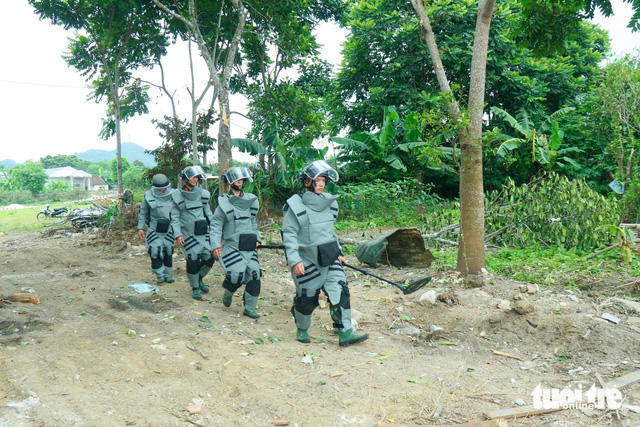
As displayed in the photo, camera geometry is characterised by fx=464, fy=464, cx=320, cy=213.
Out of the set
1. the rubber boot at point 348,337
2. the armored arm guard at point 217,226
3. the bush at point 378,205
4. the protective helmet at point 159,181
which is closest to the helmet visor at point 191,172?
the protective helmet at point 159,181

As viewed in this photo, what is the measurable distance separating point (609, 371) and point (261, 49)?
16.0m

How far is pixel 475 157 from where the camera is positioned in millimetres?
6508

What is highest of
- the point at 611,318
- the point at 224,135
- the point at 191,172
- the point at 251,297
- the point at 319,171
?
the point at 224,135

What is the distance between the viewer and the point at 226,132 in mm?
10781

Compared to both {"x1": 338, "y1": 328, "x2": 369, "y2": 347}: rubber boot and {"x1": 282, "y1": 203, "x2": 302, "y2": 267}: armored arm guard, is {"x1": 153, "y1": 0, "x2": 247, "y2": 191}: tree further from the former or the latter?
{"x1": 338, "y1": 328, "x2": 369, "y2": 347}: rubber boot

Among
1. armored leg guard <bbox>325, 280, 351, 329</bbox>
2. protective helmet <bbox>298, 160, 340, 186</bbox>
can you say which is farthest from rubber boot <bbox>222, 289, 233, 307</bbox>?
protective helmet <bbox>298, 160, 340, 186</bbox>

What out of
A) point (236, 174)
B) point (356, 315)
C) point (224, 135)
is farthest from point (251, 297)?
point (224, 135)

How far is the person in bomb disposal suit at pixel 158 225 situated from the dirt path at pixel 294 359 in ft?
2.65

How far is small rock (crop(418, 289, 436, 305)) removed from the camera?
5.84 metres

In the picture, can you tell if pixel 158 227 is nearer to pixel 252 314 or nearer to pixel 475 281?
pixel 252 314

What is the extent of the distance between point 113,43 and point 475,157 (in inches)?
552

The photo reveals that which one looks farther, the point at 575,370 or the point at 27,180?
Answer: the point at 27,180

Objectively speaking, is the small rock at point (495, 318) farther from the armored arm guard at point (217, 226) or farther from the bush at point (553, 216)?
the bush at point (553, 216)

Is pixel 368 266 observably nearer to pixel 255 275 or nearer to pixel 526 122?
pixel 255 275
